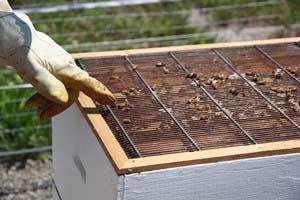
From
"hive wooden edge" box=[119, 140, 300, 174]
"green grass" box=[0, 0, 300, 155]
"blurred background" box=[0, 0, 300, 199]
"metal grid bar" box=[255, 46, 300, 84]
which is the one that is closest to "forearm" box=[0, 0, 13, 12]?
"hive wooden edge" box=[119, 140, 300, 174]

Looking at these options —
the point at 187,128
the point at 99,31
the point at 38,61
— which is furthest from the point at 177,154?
the point at 99,31

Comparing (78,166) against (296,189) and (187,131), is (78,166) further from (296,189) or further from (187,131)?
(296,189)

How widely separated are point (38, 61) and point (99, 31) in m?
2.56

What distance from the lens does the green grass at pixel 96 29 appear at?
3422mm

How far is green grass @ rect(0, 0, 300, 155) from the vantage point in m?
3.42

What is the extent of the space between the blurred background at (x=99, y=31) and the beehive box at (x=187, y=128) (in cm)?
102

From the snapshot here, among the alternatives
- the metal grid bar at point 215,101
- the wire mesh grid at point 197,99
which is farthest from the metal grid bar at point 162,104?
the metal grid bar at point 215,101

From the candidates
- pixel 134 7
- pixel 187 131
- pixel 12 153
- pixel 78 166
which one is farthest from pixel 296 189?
pixel 134 7

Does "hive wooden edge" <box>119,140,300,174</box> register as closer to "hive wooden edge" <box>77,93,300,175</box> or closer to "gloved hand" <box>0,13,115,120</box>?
"hive wooden edge" <box>77,93,300,175</box>

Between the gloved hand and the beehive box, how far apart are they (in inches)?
5.9

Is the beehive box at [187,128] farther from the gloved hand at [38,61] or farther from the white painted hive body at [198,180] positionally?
the gloved hand at [38,61]

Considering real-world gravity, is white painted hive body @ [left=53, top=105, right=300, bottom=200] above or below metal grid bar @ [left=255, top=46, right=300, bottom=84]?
below

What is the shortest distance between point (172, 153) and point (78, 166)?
1.40ft

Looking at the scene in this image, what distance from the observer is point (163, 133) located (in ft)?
6.06
